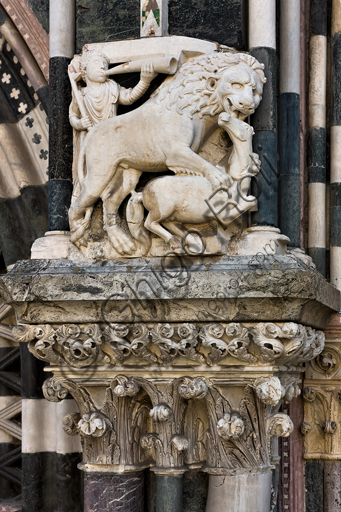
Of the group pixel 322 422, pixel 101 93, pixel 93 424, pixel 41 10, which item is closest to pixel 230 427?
pixel 93 424

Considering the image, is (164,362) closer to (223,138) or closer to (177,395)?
(177,395)

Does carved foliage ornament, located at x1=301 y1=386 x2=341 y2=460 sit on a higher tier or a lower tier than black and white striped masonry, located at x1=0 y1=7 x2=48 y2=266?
lower

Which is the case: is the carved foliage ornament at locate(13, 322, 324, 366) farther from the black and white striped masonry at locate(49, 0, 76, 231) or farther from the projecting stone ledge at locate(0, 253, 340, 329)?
the black and white striped masonry at locate(49, 0, 76, 231)

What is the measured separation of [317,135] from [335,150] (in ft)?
0.33

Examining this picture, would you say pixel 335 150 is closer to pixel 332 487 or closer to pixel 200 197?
pixel 200 197

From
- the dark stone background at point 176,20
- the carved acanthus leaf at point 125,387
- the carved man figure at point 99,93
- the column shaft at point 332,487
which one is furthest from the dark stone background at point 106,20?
the column shaft at point 332,487

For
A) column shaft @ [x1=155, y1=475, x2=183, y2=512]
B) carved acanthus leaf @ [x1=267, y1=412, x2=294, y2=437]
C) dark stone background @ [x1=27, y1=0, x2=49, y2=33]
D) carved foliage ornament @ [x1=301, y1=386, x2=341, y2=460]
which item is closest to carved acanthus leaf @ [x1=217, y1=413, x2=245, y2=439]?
carved acanthus leaf @ [x1=267, y1=412, x2=294, y2=437]

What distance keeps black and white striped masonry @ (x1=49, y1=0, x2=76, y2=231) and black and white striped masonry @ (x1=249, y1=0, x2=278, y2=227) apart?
0.70m

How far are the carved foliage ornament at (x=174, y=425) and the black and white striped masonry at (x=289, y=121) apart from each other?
75 centimetres

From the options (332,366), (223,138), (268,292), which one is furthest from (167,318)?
(332,366)

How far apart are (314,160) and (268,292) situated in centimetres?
112

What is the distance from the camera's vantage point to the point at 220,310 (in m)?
2.74

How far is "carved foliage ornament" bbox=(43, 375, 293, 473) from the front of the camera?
2824 millimetres

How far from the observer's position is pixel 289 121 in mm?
3270
